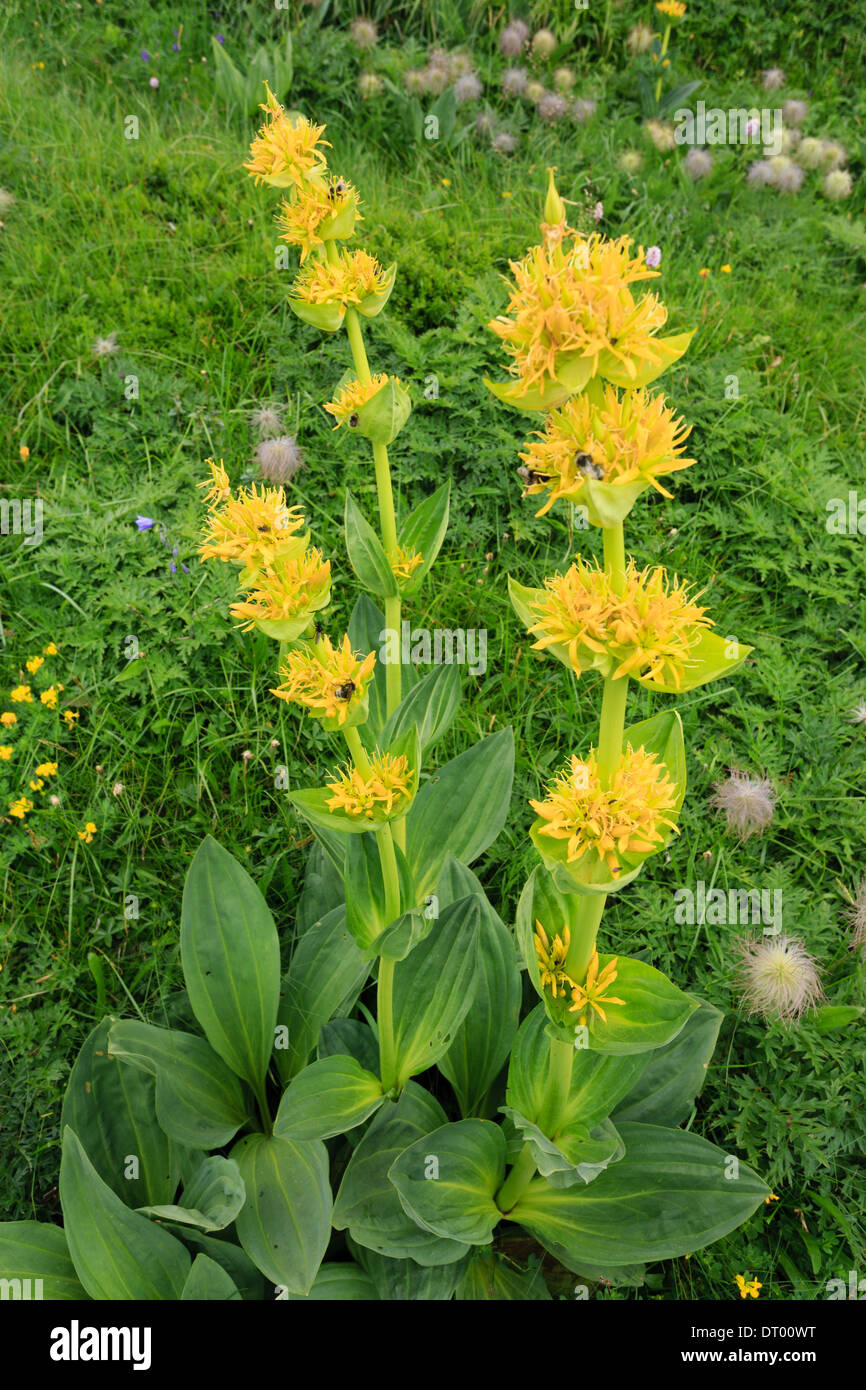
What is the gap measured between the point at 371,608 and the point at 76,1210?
1.78 meters

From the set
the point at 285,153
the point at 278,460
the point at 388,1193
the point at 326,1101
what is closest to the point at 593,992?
the point at 326,1101

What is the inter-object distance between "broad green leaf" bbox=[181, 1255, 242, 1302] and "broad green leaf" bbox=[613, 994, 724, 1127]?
3.56 feet

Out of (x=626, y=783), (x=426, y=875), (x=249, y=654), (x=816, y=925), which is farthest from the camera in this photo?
(x=249, y=654)

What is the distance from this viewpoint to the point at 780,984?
9.79 feet

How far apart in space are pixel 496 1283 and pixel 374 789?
148 cm

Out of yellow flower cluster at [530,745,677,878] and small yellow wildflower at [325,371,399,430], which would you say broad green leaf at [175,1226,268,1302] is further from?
small yellow wildflower at [325,371,399,430]

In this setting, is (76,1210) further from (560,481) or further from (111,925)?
(560,481)

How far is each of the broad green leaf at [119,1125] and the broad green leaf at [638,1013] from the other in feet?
4.64

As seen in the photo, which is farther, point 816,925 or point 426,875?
point 816,925

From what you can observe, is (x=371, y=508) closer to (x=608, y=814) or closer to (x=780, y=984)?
(x=780, y=984)

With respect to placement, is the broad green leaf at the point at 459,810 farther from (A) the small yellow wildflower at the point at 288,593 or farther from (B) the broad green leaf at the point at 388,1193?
(A) the small yellow wildflower at the point at 288,593

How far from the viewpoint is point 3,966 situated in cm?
313

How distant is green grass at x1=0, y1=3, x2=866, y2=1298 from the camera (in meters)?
3.08
